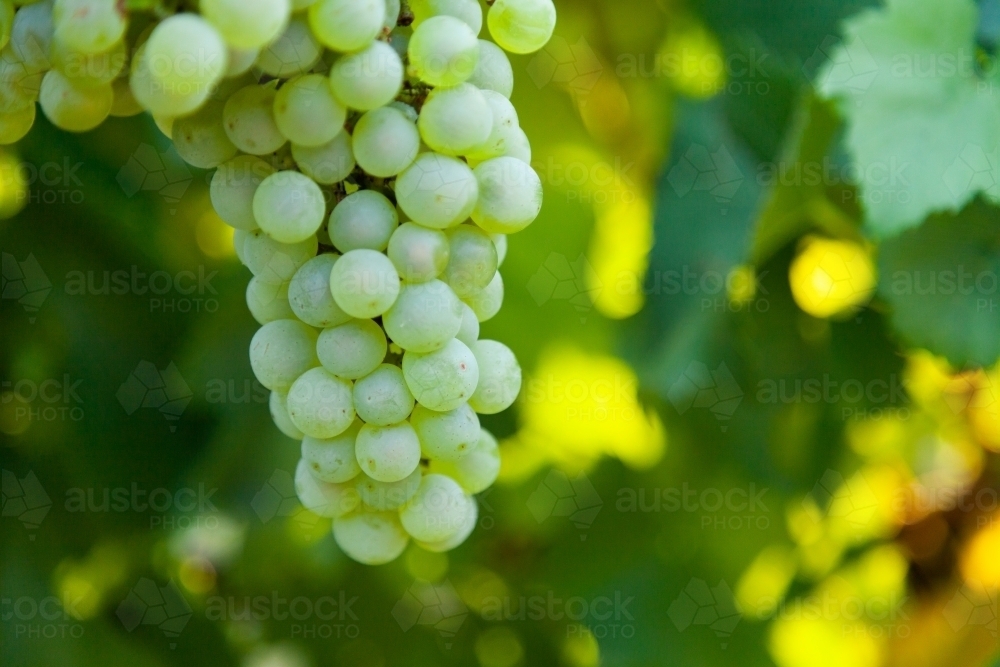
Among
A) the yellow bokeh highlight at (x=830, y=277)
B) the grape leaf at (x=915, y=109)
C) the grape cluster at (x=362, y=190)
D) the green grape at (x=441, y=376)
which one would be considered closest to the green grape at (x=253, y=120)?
the grape cluster at (x=362, y=190)

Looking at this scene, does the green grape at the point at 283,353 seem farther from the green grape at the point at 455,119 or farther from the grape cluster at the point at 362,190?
the green grape at the point at 455,119

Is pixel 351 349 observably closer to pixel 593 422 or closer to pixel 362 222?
pixel 362 222

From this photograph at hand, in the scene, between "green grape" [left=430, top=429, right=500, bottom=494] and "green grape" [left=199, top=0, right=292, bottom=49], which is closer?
"green grape" [left=199, top=0, right=292, bottom=49]

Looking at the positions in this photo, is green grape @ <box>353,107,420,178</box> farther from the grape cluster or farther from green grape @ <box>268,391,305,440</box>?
green grape @ <box>268,391,305,440</box>

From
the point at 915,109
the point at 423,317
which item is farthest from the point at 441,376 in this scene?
the point at 915,109

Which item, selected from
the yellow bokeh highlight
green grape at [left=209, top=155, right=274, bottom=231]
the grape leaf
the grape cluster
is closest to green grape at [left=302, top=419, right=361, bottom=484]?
the grape cluster
